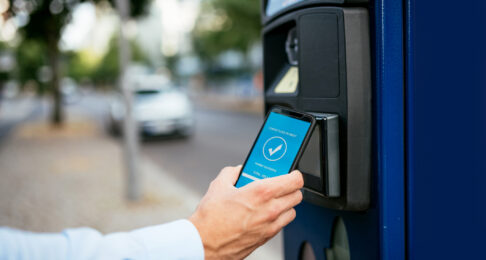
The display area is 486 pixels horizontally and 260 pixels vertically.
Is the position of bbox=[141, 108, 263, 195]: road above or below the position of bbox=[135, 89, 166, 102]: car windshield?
below

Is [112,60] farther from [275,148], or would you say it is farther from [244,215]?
[244,215]

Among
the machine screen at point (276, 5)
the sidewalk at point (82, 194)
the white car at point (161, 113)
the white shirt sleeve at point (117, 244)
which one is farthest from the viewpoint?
the white car at point (161, 113)

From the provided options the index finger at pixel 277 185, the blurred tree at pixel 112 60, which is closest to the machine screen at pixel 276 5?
the index finger at pixel 277 185

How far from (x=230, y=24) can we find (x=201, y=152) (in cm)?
954

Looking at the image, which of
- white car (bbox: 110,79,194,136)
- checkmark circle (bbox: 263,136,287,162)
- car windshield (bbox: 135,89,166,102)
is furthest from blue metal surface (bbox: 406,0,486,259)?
car windshield (bbox: 135,89,166,102)

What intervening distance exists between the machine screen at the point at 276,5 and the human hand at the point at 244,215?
583 mm

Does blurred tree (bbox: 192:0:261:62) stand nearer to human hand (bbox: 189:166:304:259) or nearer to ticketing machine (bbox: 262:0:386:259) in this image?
ticketing machine (bbox: 262:0:386:259)

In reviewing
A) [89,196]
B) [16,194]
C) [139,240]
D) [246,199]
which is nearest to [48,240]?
[139,240]

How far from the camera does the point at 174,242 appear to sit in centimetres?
93

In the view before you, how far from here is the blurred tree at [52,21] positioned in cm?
1115

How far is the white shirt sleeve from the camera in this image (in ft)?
2.80

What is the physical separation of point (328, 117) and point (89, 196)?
16.1ft

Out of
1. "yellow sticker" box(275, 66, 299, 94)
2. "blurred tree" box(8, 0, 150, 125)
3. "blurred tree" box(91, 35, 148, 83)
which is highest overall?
"blurred tree" box(91, 35, 148, 83)

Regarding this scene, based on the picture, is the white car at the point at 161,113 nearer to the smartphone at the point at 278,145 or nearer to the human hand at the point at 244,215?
the smartphone at the point at 278,145
